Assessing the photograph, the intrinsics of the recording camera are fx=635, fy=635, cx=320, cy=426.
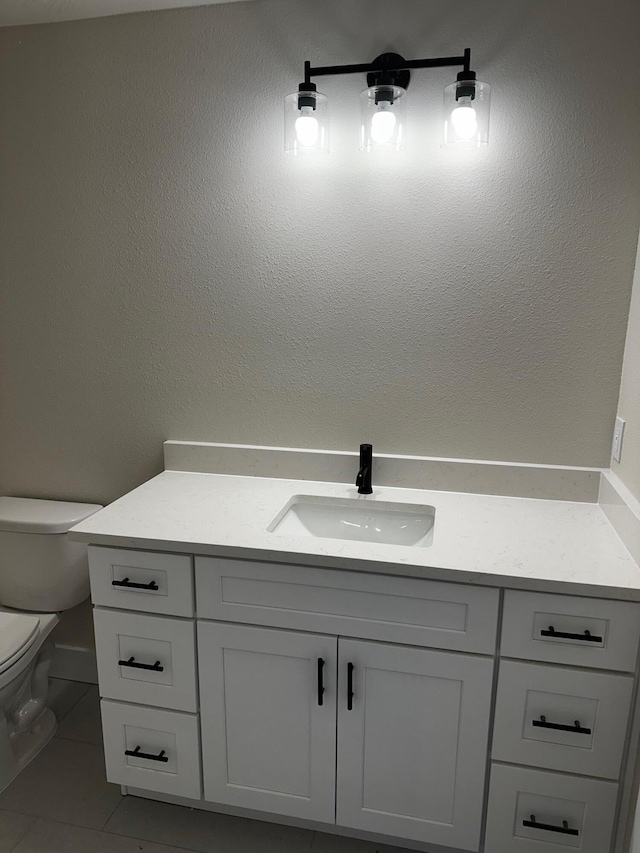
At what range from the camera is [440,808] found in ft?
5.30

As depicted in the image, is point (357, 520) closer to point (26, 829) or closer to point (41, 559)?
point (41, 559)

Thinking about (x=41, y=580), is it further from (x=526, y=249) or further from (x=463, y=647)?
(x=526, y=249)

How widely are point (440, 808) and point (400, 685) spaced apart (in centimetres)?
35

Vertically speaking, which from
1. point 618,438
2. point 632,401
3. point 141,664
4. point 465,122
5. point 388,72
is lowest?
point 141,664

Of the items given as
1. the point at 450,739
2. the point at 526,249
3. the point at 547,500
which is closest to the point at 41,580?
the point at 450,739

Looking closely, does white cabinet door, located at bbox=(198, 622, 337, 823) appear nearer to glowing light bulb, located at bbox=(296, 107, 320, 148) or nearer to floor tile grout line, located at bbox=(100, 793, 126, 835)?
floor tile grout line, located at bbox=(100, 793, 126, 835)

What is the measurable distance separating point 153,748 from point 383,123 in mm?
1861

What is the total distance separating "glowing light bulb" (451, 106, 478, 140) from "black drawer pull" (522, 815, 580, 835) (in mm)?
1761

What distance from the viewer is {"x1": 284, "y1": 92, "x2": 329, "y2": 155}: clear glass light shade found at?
1.78m

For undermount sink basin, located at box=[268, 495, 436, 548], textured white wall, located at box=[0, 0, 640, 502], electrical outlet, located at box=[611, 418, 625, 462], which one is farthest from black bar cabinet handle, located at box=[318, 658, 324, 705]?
electrical outlet, located at box=[611, 418, 625, 462]

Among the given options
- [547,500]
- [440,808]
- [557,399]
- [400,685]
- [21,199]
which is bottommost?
[440,808]

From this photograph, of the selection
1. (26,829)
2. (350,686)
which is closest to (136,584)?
(350,686)

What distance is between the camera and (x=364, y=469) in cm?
194

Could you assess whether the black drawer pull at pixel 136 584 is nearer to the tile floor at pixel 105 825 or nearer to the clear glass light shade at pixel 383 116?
the tile floor at pixel 105 825
